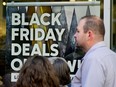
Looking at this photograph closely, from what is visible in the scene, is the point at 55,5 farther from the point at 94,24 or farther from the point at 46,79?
the point at 46,79

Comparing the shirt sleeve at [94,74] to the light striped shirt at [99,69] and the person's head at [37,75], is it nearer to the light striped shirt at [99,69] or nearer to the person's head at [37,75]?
the light striped shirt at [99,69]

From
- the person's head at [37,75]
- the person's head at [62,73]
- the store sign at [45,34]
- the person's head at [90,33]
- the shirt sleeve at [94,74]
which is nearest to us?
the person's head at [37,75]

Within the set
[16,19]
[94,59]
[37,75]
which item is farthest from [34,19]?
[37,75]

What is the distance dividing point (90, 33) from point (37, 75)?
1098 mm

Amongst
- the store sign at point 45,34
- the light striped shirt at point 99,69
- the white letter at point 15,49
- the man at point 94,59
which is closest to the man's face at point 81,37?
the man at point 94,59

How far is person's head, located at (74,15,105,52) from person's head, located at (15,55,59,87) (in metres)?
0.94

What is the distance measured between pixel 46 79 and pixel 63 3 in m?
2.96

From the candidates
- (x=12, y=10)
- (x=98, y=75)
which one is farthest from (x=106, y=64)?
(x=12, y=10)

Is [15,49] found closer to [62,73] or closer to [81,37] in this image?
[62,73]

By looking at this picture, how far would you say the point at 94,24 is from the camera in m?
3.59

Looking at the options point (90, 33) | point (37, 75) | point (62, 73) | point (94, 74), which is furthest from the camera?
point (62, 73)

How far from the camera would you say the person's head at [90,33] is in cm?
356

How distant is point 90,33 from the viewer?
357cm

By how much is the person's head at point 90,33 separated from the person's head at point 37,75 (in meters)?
0.94
